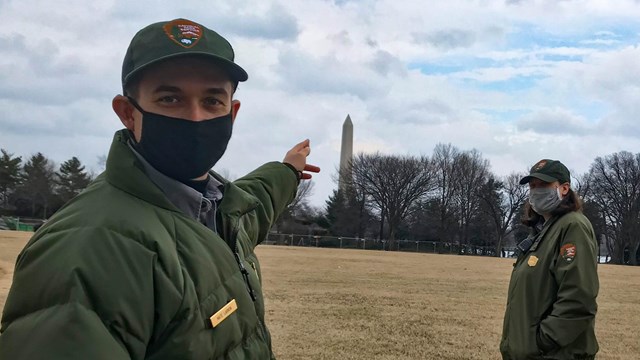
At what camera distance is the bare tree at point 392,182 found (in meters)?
68.6

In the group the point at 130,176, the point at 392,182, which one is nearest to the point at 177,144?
the point at 130,176

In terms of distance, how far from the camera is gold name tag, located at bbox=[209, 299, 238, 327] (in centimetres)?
167

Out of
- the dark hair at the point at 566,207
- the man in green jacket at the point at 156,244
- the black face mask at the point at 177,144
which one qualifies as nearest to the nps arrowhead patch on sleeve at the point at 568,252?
the dark hair at the point at 566,207

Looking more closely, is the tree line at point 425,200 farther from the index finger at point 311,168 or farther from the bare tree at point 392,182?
the index finger at point 311,168

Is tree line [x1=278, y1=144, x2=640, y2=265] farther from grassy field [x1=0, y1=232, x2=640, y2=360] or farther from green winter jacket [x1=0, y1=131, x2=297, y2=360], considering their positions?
green winter jacket [x1=0, y1=131, x2=297, y2=360]

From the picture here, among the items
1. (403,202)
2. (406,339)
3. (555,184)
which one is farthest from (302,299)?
(403,202)

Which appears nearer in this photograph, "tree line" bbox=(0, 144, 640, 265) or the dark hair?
the dark hair

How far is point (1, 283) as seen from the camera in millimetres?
13820

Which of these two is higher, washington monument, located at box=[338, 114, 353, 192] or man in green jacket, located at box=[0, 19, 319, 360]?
washington monument, located at box=[338, 114, 353, 192]

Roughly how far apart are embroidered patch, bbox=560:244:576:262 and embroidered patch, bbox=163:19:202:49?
3.03 meters

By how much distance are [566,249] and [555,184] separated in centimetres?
72

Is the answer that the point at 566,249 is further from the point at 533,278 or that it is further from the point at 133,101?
the point at 133,101

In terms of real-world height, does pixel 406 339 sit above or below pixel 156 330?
below

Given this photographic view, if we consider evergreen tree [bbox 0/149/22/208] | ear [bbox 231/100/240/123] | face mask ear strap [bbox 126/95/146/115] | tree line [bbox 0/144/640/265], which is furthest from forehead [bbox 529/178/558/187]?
evergreen tree [bbox 0/149/22/208]
